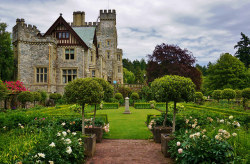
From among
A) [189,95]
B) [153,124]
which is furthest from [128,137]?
[189,95]

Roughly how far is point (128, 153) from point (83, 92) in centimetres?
261

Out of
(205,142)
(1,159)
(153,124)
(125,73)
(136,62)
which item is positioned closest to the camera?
(1,159)

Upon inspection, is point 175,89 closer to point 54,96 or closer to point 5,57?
point 54,96

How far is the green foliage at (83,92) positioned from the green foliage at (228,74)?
3564cm

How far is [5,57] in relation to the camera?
27625 mm

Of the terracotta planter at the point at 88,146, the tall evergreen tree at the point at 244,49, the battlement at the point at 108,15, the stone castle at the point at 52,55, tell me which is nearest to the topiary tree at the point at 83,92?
the terracotta planter at the point at 88,146

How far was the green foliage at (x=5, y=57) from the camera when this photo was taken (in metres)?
24.7

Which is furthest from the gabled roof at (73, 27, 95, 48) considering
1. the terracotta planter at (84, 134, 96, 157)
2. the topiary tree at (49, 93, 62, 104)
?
the terracotta planter at (84, 134, 96, 157)

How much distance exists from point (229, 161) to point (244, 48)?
46.8 m

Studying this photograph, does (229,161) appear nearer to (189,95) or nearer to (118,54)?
(189,95)

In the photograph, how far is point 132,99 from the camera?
28.9 metres

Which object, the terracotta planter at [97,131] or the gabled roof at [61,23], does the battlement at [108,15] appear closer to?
the gabled roof at [61,23]

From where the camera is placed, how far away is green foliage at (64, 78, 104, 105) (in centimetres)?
675

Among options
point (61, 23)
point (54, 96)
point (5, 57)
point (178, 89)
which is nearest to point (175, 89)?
point (178, 89)
